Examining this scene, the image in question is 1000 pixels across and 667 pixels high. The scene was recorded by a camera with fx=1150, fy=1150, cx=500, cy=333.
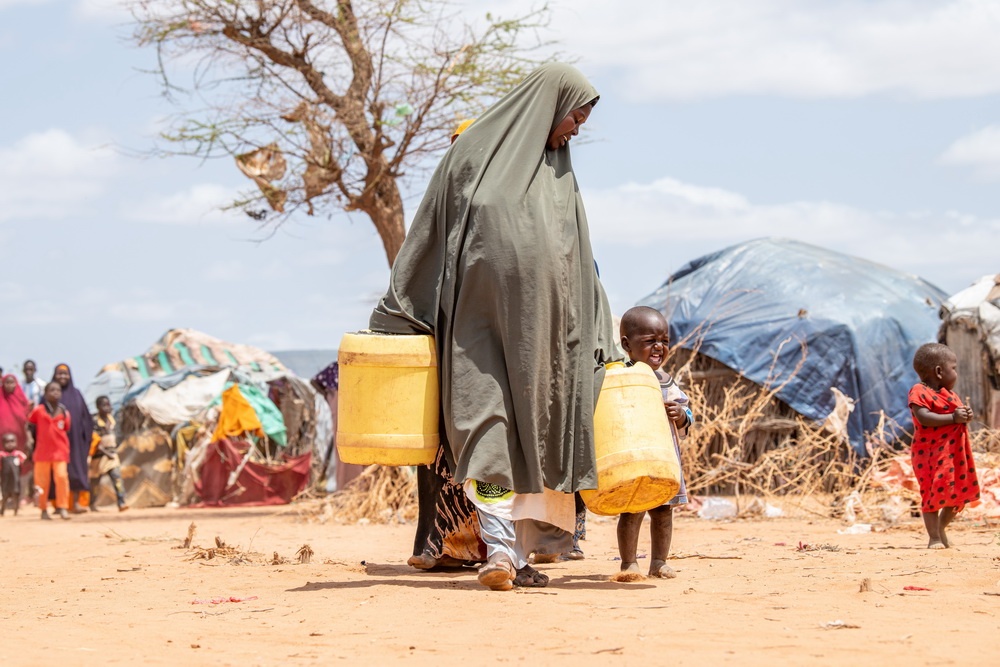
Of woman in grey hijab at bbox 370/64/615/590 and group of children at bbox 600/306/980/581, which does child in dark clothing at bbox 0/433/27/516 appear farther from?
woman in grey hijab at bbox 370/64/615/590

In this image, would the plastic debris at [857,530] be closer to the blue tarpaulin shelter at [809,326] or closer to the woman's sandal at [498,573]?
the blue tarpaulin shelter at [809,326]

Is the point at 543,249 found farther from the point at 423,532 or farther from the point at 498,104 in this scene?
the point at 423,532

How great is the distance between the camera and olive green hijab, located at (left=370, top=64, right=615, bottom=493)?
4.78m

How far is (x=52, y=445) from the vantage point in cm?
1473

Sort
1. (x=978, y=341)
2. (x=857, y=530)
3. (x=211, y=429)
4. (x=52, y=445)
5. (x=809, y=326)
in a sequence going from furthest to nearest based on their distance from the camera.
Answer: (x=211, y=429) → (x=52, y=445) → (x=809, y=326) → (x=978, y=341) → (x=857, y=530)

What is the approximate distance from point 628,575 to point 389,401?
4.40 ft

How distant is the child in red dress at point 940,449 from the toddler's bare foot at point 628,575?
2501 mm

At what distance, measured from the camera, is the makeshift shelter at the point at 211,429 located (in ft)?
56.5

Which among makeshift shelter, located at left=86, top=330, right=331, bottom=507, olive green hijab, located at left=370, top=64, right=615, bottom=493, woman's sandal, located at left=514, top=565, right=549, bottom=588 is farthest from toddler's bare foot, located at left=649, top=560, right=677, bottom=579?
makeshift shelter, located at left=86, top=330, right=331, bottom=507

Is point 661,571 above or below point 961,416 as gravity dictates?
below

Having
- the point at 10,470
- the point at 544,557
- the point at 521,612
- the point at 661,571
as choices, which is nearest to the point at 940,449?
the point at 661,571

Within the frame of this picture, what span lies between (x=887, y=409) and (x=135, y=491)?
37.5ft

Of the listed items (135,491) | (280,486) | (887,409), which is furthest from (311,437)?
(887,409)

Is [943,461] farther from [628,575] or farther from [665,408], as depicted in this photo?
[628,575]
